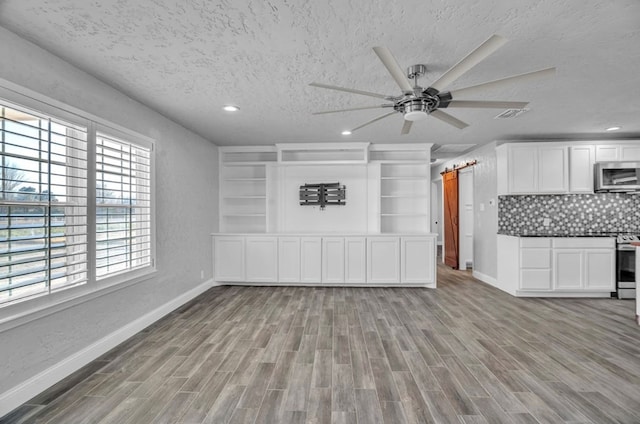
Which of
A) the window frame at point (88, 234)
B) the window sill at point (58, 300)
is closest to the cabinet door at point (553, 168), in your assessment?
the window frame at point (88, 234)

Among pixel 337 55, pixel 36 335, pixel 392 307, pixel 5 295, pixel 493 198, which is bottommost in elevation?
pixel 392 307

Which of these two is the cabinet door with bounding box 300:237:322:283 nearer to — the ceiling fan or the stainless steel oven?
the ceiling fan

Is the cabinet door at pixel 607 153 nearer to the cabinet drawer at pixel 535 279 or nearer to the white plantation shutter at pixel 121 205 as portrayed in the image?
the cabinet drawer at pixel 535 279

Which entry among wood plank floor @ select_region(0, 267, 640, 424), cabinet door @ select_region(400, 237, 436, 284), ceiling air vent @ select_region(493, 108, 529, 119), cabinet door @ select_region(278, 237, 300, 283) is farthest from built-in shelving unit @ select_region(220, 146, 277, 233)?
ceiling air vent @ select_region(493, 108, 529, 119)

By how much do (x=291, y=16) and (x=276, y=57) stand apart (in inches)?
18.3

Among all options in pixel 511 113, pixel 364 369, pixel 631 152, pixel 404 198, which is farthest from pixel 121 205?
pixel 631 152

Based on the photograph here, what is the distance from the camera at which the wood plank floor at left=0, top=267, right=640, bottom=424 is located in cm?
178

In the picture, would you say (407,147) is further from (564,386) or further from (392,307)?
(564,386)

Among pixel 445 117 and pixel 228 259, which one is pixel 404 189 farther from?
pixel 228 259

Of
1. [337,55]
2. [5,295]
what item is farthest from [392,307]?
[5,295]

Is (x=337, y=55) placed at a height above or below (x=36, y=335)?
above

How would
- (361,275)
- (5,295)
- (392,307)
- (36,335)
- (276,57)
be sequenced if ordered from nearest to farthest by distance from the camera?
(5,295) → (36,335) → (276,57) → (392,307) → (361,275)

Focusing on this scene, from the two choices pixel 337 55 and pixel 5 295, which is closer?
pixel 5 295

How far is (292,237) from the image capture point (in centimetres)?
477
